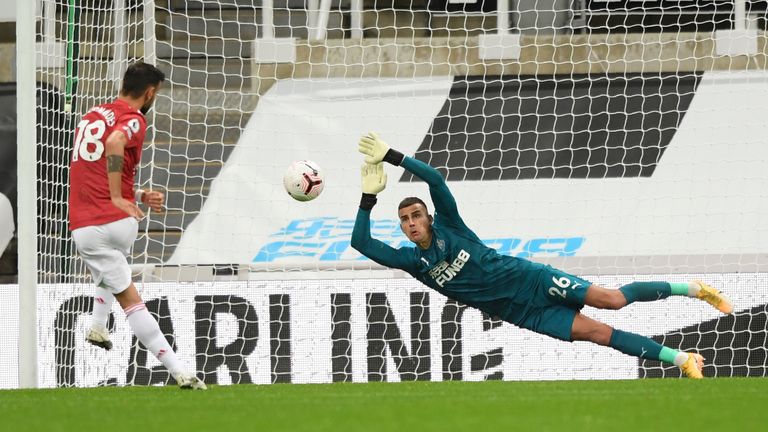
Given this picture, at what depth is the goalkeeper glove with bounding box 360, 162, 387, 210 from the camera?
735cm

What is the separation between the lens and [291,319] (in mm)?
9141

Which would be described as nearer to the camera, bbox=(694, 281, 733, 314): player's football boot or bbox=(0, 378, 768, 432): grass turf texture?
bbox=(0, 378, 768, 432): grass turf texture

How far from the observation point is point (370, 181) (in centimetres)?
736

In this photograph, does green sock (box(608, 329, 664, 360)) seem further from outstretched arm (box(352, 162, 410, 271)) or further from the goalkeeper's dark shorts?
outstretched arm (box(352, 162, 410, 271))

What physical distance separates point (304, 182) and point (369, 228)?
1.82 feet

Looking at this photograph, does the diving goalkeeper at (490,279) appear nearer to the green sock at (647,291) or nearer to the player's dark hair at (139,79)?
the green sock at (647,291)

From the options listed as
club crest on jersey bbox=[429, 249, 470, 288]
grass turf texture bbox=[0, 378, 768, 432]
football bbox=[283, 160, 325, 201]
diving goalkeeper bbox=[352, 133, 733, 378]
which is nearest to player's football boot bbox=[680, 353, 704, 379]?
diving goalkeeper bbox=[352, 133, 733, 378]

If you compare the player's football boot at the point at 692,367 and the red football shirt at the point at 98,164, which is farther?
the player's football boot at the point at 692,367

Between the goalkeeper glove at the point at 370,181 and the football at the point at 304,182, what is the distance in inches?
11.5

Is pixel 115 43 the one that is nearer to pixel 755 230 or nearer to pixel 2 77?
pixel 2 77

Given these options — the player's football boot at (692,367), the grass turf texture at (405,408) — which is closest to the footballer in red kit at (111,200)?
the grass turf texture at (405,408)

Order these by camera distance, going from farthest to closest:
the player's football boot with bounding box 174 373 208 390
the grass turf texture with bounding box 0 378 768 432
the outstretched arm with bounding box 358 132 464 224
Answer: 1. the outstretched arm with bounding box 358 132 464 224
2. the player's football boot with bounding box 174 373 208 390
3. the grass turf texture with bounding box 0 378 768 432

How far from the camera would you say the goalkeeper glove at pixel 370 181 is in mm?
7348

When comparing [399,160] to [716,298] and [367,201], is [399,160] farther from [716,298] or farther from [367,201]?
[716,298]
